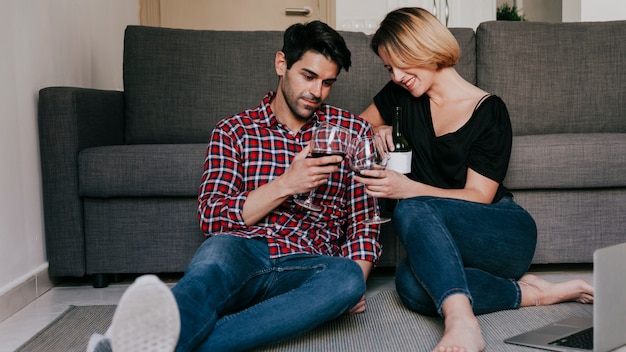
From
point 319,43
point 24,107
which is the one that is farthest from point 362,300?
point 24,107

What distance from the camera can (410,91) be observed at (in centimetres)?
202

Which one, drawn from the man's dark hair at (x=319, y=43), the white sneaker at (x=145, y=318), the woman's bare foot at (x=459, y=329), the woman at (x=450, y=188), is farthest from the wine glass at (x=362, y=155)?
Result: the white sneaker at (x=145, y=318)

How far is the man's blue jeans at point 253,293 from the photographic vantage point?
1423 millimetres

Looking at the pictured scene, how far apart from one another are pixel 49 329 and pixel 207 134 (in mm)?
1090

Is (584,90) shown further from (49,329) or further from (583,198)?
(49,329)

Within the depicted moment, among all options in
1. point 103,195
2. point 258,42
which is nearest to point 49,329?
point 103,195

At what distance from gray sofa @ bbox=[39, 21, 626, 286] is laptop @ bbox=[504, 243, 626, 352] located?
0.76 metres

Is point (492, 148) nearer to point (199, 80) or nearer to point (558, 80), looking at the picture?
point (558, 80)

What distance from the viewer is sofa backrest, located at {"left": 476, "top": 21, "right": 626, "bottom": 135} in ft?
9.21

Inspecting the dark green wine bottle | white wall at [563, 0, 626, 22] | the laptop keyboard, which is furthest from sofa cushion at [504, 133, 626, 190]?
white wall at [563, 0, 626, 22]

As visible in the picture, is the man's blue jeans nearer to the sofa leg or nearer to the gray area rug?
the gray area rug

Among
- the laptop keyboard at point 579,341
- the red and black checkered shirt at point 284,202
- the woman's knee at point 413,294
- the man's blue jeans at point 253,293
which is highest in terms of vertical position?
the red and black checkered shirt at point 284,202

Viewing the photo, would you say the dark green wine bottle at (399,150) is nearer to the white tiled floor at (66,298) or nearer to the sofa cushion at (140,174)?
the white tiled floor at (66,298)

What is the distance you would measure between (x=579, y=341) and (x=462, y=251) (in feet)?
1.14
